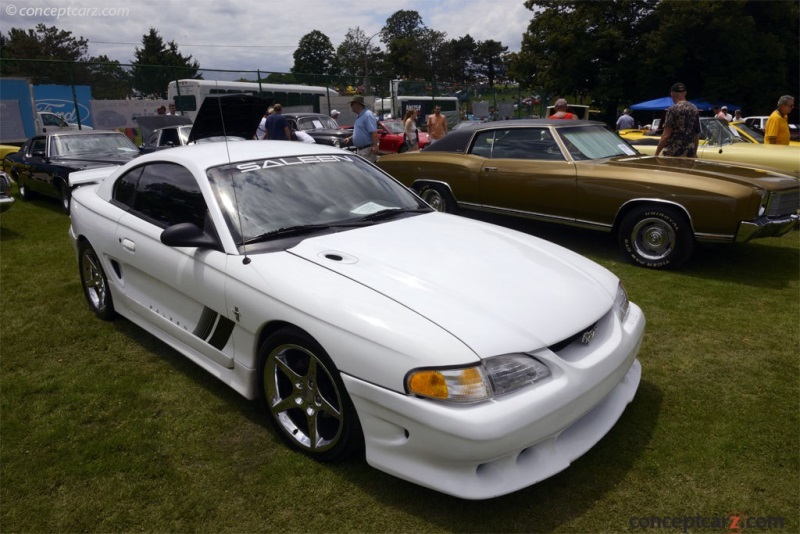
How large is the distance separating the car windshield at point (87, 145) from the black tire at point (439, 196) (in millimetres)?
5158

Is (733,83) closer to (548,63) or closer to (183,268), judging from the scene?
(548,63)

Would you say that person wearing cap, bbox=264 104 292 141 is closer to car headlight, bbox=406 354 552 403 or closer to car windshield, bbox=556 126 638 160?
car windshield, bbox=556 126 638 160

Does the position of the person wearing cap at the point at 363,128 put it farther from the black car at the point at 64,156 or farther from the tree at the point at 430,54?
the tree at the point at 430,54

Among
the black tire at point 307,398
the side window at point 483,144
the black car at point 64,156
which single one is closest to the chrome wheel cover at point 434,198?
the side window at point 483,144

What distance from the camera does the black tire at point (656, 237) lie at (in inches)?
211

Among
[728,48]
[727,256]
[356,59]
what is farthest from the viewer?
[356,59]

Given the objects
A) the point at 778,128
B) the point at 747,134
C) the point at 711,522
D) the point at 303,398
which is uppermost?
the point at 778,128

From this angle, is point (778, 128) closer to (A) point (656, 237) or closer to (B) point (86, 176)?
(A) point (656, 237)

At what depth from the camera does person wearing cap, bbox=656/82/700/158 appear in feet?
22.4

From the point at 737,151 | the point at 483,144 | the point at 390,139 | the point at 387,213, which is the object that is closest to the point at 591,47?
the point at 390,139

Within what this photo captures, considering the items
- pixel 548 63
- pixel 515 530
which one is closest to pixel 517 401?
pixel 515 530

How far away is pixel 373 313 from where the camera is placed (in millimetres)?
2264

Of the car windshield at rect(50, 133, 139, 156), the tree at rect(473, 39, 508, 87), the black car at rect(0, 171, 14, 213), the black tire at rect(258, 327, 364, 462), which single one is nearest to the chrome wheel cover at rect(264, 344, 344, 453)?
the black tire at rect(258, 327, 364, 462)

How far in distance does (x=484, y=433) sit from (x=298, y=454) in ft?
3.53
